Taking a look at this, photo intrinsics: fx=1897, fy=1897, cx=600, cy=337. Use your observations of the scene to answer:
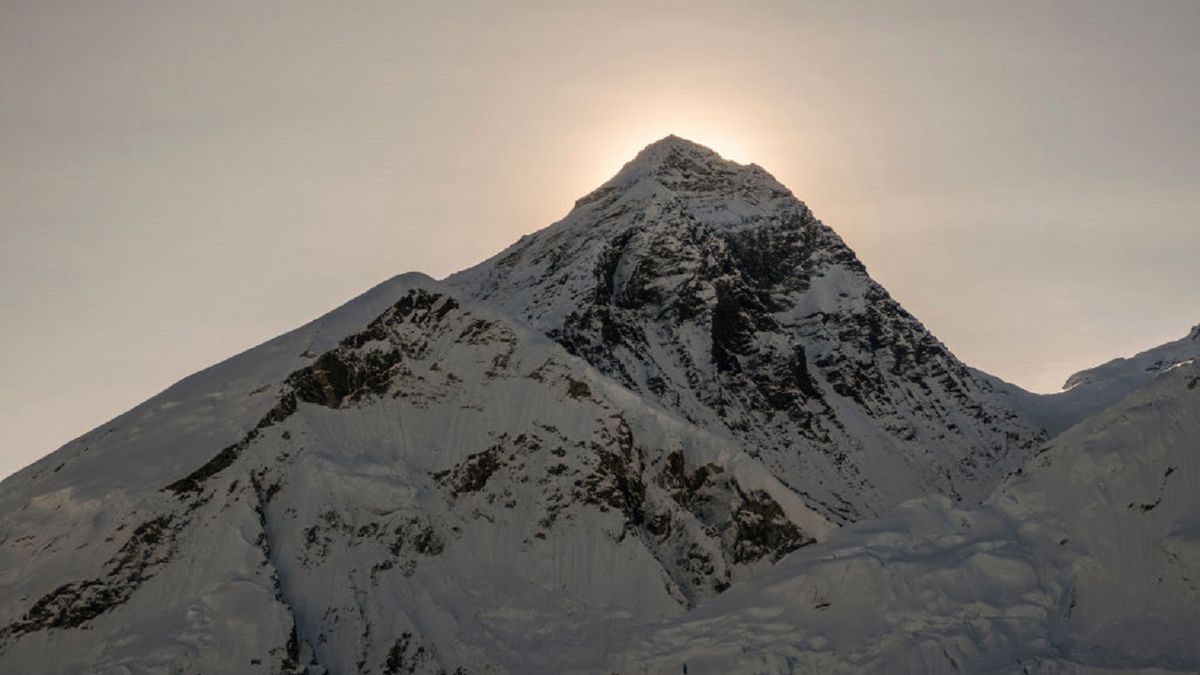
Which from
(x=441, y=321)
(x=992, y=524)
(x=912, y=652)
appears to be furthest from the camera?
(x=441, y=321)

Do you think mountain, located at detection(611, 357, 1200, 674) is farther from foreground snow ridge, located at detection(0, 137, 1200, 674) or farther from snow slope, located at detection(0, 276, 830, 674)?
snow slope, located at detection(0, 276, 830, 674)

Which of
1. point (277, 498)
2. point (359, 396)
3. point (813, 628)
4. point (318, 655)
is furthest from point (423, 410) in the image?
point (813, 628)

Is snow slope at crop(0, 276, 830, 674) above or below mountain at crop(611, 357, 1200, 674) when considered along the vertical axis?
above


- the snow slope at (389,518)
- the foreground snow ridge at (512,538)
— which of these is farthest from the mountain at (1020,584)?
the snow slope at (389,518)

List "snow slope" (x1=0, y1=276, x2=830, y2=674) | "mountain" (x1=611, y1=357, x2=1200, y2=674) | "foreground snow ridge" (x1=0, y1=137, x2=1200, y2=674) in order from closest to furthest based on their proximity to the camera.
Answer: "mountain" (x1=611, y1=357, x2=1200, y2=674)
"foreground snow ridge" (x1=0, y1=137, x2=1200, y2=674)
"snow slope" (x1=0, y1=276, x2=830, y2=674)

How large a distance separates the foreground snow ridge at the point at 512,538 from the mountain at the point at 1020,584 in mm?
241

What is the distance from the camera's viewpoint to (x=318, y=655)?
157 m

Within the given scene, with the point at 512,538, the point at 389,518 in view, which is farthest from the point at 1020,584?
the point at 389,518

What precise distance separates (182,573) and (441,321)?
39524mm

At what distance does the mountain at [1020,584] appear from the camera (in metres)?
149

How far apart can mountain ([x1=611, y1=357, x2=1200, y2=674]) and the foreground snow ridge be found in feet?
0.79

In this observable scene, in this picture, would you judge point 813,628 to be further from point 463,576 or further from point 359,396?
point 359,396

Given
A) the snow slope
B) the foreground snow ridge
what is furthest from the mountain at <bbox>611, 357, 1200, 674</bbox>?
the snow slope

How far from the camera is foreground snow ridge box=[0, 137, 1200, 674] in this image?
153 metres
